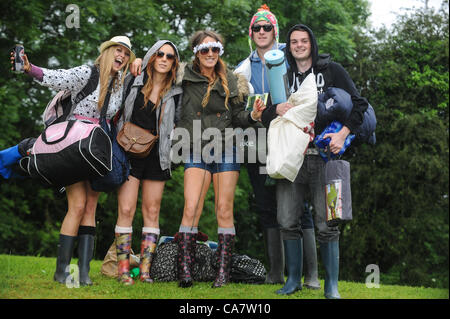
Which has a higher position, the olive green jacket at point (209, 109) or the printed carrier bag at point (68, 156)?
the olive green jacket at point (209, 109)

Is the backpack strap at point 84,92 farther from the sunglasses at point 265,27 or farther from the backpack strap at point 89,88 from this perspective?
the sunglasses at point 265,27

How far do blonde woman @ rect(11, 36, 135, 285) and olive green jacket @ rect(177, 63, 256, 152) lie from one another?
1.98ft

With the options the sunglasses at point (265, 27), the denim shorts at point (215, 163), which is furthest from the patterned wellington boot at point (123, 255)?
the sunglasses at point (265, 27)

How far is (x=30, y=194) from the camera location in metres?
12.9

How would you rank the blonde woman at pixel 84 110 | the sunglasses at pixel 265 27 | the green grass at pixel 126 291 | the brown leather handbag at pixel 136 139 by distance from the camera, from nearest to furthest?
the green grass at pixel 126 291
the blonde woman at pixel 84 110
the brown leather handbag at pixel 136 139
the sunglasses at pixel 265 27

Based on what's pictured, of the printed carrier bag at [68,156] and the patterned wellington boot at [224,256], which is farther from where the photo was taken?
the patterned wellington boot at [224,256]

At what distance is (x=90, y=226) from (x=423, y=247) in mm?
12801

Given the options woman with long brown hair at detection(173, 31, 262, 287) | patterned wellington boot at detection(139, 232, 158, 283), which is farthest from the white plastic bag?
patterned wellington boot at detection(139, 232, 158, 283)

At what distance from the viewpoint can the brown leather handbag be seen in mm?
4492

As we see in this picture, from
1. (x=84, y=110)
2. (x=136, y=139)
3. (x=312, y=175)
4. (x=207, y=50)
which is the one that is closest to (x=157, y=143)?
(x=136, y=139)

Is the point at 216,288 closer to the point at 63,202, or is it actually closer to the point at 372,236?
the point at 63,202

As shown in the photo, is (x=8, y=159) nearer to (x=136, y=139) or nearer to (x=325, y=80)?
(x=136, y=139)

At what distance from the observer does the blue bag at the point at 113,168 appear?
170 inches

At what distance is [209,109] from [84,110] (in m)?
1.10
